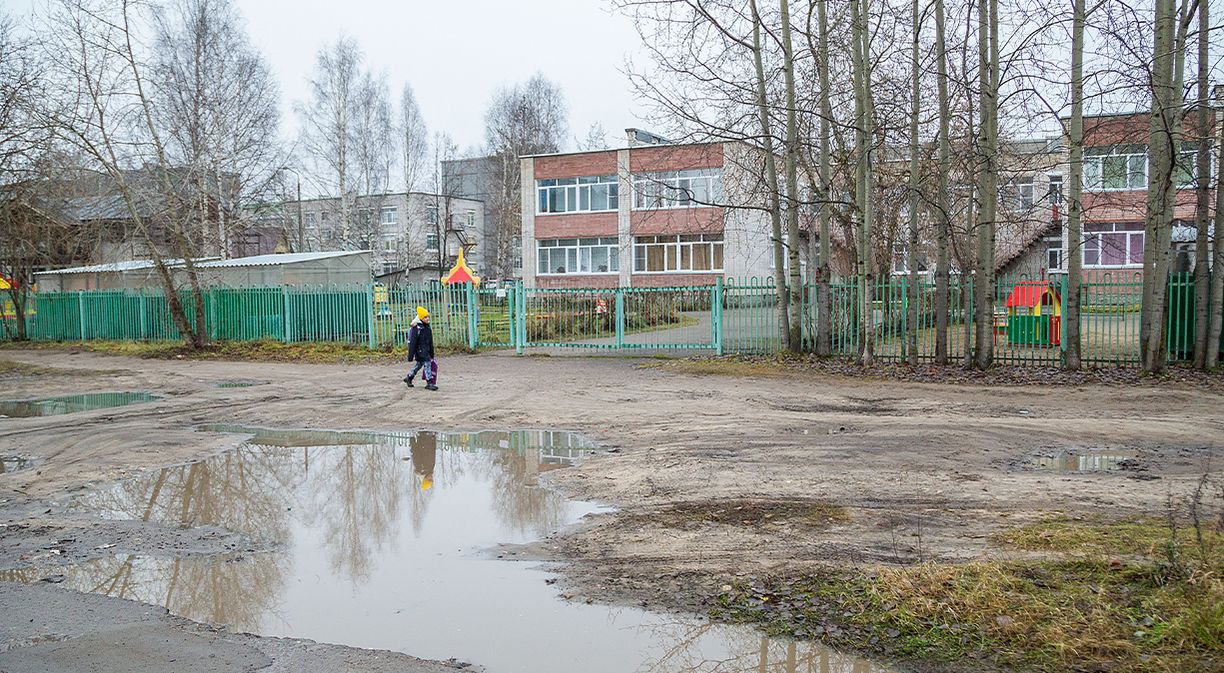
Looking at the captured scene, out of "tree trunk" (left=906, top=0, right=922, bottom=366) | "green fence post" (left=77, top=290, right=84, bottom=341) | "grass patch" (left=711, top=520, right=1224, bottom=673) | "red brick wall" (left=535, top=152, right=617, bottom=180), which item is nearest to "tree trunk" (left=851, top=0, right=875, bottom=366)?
"tree trunk" (left=906, top=0, right=922, bottom=366)

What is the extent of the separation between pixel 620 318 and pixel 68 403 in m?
12.0

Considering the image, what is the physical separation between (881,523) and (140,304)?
28956 millimetres

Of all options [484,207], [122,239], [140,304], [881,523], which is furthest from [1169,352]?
[484,207]

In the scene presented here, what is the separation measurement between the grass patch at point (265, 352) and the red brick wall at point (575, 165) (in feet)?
71.1

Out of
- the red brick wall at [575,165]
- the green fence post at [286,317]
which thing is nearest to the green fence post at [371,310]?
the green fence post at [286,317]

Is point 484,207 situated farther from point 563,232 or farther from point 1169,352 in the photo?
point 1169,352

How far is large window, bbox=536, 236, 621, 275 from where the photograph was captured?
148 ft

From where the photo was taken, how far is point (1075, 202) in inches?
639

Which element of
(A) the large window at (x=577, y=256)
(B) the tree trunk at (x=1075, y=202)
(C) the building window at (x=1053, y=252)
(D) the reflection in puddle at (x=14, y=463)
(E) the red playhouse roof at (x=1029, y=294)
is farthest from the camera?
(A) the large window at (x=577, y=256)

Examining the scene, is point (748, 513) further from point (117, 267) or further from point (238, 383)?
point (117, 267)

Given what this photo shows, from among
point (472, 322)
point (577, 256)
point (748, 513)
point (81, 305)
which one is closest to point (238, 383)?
point (472, 322)

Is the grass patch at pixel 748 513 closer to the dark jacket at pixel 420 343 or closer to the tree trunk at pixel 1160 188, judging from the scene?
the dark jacket at pixel 420 343

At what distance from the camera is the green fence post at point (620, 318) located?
2233cm

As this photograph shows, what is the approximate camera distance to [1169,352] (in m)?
17.6
